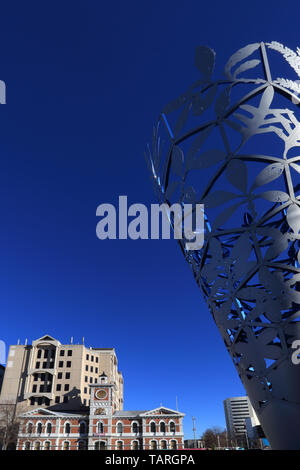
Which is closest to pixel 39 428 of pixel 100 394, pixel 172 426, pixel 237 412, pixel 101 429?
pixel 101 429

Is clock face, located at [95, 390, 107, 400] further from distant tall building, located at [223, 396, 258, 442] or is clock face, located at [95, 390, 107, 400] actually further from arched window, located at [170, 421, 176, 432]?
distant tall building, located at [223, 396, 258, 442]

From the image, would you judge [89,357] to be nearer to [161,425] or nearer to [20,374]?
[20,374]

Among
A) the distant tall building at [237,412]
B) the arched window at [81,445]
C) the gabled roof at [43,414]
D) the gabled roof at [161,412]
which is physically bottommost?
the arched window at [81,445]

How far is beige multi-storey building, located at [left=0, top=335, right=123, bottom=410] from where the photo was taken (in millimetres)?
54625

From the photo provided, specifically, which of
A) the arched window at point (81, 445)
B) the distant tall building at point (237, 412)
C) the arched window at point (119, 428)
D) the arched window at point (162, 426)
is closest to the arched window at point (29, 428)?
the arched window at point (81, 445)

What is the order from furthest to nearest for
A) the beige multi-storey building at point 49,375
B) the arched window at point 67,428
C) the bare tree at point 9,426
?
the beige multi-storey building at point 49,375, the bare tree at point 9,426, the arched window at point 67,428

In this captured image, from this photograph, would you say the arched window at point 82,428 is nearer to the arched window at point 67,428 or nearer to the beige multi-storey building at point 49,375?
the arched window at point 67,428

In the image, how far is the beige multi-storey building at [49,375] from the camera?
179 feet

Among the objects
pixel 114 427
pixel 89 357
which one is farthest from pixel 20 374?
pixel 114 427

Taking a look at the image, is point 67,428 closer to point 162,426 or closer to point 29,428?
point 29,428

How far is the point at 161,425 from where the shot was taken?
4556 centimetres

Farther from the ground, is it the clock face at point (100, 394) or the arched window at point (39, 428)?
the clock face at point (100, 394)

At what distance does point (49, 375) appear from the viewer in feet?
187
